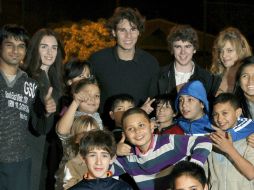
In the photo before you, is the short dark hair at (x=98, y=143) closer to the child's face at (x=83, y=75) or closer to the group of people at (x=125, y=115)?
the group of people at (x=125, y=115)

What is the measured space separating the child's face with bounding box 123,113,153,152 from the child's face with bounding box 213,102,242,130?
617mm

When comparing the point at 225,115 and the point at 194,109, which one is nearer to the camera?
the point at 225,115

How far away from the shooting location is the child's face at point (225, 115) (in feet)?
15.3

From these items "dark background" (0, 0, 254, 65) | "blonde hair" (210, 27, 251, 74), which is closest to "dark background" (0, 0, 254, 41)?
"dark background" (0, 0, 254, 65)

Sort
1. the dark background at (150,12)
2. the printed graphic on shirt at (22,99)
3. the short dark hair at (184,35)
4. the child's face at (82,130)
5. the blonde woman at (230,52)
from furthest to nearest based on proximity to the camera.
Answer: the dark background at (150,12)
the short dark hair at (184,35)
the blonde woman at (230,52)
the printed graphic on shirt at (22,99)
the child's face at (82,130)

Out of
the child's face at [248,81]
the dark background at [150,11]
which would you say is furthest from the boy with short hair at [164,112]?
the dark background at [150,11]

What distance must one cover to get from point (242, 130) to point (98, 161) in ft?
4.45

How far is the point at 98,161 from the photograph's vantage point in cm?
410

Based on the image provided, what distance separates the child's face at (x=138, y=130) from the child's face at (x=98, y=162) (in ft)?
1.22

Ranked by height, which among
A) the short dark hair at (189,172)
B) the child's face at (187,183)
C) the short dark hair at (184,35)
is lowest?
the child's face at (187,183)

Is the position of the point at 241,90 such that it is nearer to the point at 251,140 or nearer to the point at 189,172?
the point at 251,140

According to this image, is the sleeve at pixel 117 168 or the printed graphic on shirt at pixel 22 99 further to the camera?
the printed graphic on shirt at pixel 22 99

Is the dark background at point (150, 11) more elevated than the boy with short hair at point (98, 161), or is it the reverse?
the dark background at point (150, 11)

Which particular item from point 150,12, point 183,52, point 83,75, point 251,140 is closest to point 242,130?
point 251,140
